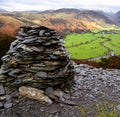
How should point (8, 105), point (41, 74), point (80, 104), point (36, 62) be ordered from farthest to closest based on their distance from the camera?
1. point (36, 62)
2. point (41, 74)
3. point (80, 104)
4. point (8, 105)

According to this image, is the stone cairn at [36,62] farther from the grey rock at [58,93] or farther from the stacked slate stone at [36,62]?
the grey rock at [58,93]

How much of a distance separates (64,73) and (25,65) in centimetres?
227

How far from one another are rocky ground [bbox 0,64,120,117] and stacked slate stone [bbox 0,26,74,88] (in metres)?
1.09

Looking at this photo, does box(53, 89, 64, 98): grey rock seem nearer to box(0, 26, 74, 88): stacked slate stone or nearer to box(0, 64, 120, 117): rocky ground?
box(0, 64, 120, 117): rocky ground

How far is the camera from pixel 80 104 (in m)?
13.8

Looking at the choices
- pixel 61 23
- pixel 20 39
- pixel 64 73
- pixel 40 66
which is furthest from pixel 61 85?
pixel 61 23

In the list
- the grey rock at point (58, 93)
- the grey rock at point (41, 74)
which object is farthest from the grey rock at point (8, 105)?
the grey rock at point (58, 93)

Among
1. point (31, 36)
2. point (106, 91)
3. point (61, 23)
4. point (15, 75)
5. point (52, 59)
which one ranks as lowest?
point (61, 23)

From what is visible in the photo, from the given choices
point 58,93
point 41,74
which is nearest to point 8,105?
point 41,74

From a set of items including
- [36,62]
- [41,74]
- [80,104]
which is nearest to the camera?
[80,104]

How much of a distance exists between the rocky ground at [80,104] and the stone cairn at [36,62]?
1.06 metres

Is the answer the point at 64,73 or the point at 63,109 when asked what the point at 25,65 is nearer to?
the point at 64,73

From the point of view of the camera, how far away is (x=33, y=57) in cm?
1441

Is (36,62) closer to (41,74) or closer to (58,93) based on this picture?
(41,74)
